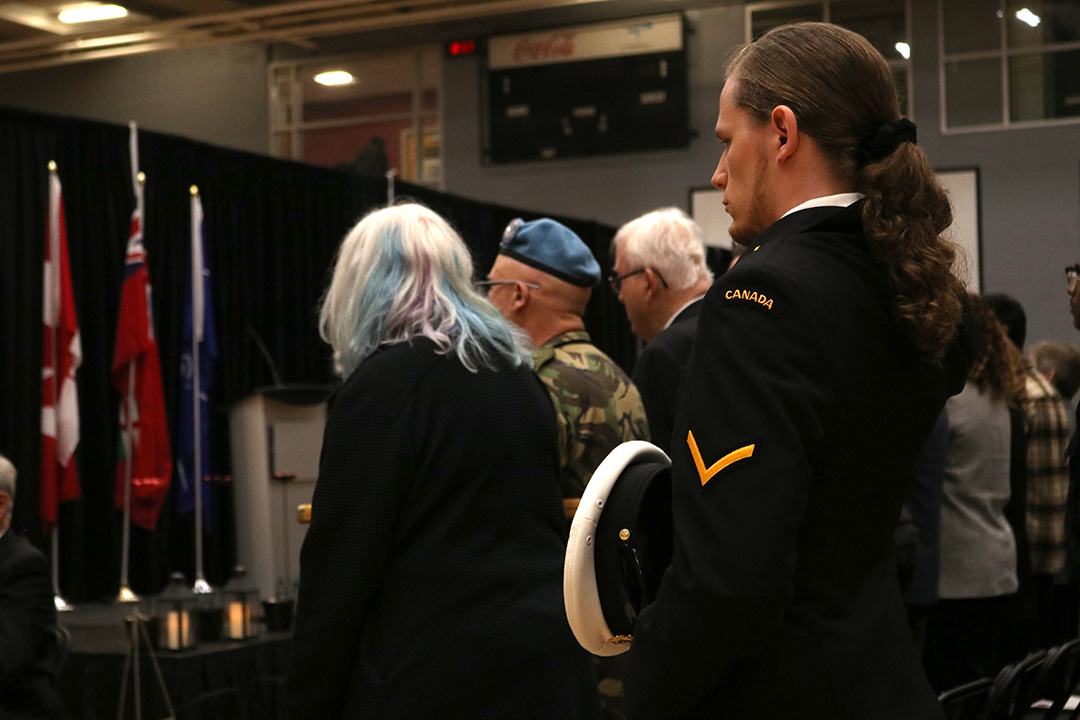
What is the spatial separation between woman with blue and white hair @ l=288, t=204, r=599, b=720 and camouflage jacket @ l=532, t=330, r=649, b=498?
45cm

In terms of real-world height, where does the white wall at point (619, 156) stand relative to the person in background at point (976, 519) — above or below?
above

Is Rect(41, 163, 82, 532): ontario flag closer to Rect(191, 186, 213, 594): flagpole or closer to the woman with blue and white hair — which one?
Rect(191, 186, 213, 594): flagpole

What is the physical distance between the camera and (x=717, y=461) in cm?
100

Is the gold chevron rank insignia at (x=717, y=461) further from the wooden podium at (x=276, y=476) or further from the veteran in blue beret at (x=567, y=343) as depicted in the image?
the wooden podium at (x=276, y=476)

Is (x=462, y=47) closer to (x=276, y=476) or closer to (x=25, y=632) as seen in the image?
(x=276, y=476)

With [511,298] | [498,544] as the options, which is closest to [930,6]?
[511,298]

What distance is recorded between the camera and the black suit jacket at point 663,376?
87.4 inches

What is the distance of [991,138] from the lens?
10.1 meters

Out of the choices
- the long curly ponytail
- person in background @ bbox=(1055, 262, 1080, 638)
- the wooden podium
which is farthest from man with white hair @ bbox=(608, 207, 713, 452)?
the wooden podium

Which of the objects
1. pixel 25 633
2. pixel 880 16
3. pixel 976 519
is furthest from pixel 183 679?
pixel 880 16

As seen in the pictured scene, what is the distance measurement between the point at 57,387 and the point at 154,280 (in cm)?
118

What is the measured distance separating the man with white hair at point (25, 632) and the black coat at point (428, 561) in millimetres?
1542

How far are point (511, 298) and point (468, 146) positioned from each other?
9276 mm

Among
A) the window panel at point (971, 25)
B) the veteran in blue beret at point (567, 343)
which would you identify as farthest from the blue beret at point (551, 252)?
the window panel at point (971, 25)
